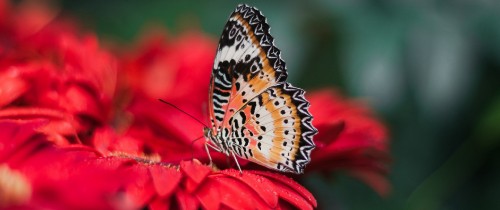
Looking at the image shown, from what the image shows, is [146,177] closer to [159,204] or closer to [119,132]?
[159,204]

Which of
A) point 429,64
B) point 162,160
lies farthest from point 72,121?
point 429,64

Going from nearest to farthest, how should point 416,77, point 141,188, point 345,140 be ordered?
point 141,188 → point 345,140 → point 416,77

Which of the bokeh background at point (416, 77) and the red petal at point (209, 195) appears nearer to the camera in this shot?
the red petal at point (209, 195)

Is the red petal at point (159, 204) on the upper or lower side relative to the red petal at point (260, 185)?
lower

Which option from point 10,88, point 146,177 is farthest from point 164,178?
point 10,88

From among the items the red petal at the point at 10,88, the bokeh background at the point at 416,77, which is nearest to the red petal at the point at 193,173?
the red petal at the point at 10,88

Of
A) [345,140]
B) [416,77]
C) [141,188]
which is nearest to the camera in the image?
[141,188]

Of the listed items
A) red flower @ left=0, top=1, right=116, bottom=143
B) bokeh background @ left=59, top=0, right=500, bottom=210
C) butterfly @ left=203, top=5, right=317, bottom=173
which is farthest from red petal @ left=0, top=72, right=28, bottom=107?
bokeh background @ left=59, top=0, right=500, bottom=210

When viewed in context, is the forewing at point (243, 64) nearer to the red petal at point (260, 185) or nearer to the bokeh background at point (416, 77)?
the red petal at point (260, 185)
